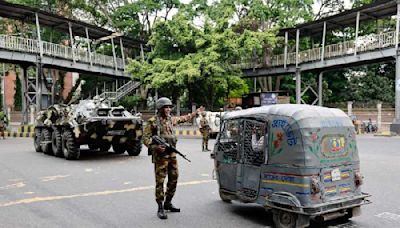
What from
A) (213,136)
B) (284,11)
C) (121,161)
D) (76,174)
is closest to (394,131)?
(213,136)

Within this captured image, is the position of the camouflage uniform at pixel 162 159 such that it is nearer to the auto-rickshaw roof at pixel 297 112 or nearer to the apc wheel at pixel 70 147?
the auto-rickshaw roof at pixel 297 112

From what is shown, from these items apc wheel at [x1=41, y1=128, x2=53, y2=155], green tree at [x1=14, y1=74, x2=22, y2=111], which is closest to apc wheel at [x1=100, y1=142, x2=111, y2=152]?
apc wheel at [x1=41, y1=128, x2=53, y2=155]

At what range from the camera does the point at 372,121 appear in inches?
1161

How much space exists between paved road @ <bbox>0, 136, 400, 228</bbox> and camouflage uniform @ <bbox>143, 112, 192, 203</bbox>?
402mm

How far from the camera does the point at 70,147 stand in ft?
41.0

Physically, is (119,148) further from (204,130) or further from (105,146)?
(204,130)

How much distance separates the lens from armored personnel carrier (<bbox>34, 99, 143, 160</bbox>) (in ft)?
40.2

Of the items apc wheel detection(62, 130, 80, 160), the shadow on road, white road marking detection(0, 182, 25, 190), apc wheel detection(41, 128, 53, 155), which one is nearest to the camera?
white road marking detection(0, 182, 25, 190)

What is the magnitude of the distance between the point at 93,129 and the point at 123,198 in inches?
217

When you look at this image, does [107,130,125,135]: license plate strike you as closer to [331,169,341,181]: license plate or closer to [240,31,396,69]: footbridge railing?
[331,169,341,181]: license plate

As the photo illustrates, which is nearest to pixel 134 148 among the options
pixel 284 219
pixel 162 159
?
pixel 162 159

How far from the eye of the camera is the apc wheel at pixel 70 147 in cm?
1250

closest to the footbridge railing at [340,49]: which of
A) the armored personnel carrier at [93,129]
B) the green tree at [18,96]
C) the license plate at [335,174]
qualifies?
the armored personnel carrier at [93,129]

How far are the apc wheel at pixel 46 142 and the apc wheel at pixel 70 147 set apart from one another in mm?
1851
